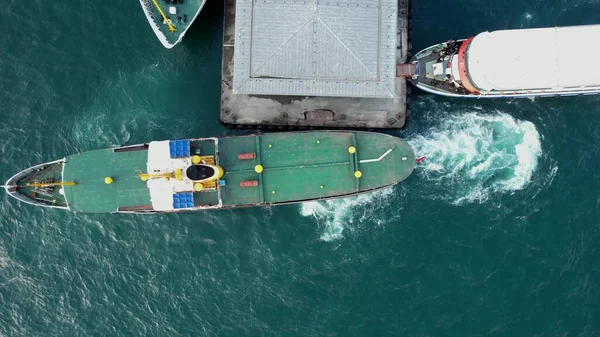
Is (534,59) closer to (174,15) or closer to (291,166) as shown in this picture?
(291,166)

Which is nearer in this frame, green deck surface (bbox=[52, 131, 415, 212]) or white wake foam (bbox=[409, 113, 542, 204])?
green deck surface (bbox=[52, 131, 415, 212])

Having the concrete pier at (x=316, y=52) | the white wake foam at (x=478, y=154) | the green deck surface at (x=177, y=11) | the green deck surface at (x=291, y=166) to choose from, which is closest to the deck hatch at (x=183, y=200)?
the green deck surface at (x=291, y=166)

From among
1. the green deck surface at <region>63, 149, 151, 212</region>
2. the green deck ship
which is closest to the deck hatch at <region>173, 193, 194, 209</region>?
the green deck ship

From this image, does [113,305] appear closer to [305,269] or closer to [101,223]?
[101,223]

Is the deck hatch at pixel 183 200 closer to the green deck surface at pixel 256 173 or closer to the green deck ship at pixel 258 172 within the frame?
the green deck ship at pixel 258 172

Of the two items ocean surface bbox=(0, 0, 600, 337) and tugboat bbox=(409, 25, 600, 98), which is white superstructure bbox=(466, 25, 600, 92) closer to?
tugboat bbox=(409, 25, 600, 98)

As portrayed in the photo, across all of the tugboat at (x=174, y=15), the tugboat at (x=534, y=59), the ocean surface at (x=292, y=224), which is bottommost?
the ocean surface at (x=292, y=224)

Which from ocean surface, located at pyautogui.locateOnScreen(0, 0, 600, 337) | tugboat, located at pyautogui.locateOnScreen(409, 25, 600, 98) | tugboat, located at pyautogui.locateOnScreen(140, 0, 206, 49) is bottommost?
ocean surface, located at pyautogui.locateOnScreen(0, 0, 600, 337)
